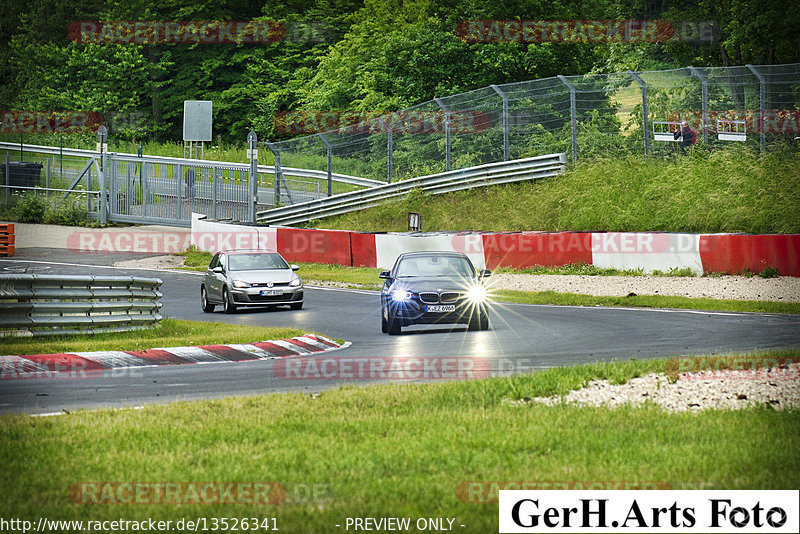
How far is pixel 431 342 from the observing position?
1584cm

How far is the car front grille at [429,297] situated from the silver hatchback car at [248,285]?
519 cm

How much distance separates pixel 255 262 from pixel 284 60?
1728 inches

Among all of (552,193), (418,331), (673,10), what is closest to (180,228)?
(552,193)

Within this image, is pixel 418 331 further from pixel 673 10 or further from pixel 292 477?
pixel 673 10

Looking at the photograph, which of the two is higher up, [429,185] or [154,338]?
[429,185]

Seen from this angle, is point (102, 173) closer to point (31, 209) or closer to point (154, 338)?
point (31, 209)

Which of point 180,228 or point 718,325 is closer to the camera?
point 718,325

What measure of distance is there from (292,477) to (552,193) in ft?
83.2

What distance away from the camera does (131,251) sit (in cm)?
3772

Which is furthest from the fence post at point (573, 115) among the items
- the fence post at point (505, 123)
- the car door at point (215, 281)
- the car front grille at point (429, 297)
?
the car front grille at point (429, 297)

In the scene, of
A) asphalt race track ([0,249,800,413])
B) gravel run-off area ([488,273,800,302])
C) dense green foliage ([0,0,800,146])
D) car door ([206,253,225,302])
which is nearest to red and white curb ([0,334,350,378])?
asphalt race track ([0,249,800,413])

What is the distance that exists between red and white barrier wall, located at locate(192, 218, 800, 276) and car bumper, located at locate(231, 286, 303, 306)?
5820mm

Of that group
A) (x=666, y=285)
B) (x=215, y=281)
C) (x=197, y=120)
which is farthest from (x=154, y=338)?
(x=197, y=120)

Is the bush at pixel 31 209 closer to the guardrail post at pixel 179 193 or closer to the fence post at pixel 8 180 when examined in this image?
the fence post at pixel 8 180
